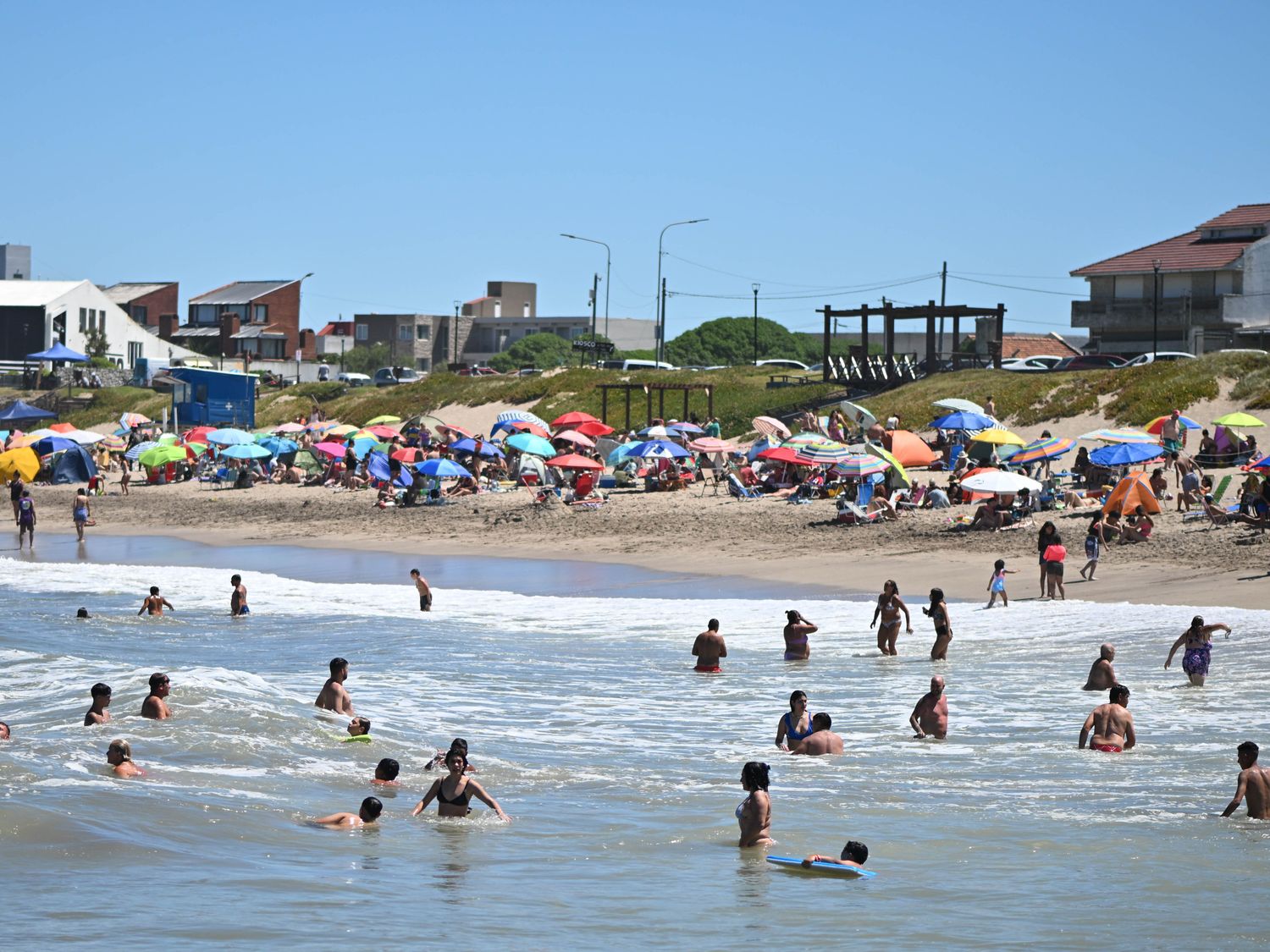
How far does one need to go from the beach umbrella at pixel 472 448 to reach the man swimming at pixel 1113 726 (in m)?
27.9

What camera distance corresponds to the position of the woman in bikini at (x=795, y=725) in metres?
14.8

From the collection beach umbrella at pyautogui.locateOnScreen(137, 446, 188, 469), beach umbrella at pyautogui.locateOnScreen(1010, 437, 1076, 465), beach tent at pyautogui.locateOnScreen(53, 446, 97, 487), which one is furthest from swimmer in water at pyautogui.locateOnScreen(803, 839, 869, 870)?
beach tent at pyautogui.locateOnScreen(53, 446, 97, 487)

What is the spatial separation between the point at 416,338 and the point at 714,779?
4039 inches

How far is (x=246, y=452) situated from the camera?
43750 mm

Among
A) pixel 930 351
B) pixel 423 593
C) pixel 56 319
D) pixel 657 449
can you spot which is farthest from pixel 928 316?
pixel 56 319

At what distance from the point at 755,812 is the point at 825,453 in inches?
851

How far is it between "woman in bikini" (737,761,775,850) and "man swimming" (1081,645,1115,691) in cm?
652

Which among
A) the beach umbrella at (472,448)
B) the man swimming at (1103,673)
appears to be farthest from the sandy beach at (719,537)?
the man swimming at (1103,673)

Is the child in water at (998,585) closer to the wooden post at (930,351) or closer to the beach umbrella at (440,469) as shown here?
the beach umbrella at (440,469)

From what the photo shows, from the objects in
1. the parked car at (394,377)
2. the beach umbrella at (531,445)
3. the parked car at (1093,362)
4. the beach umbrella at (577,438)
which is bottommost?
the beach umbrella at (531,445)

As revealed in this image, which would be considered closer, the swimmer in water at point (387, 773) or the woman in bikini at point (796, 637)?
the swimmer in water at point (387, 773)

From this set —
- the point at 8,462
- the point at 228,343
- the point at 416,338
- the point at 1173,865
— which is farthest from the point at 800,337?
the point at 1173,865

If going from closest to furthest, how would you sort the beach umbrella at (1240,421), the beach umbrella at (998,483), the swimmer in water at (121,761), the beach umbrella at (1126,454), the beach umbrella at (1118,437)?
the swimmer in water at (121,761)
the beach umbrella at (998,483)
the beach umbrella at (1126,454)
the beach umbrella at (1118,437)
the beach umbrella at (1240,421)

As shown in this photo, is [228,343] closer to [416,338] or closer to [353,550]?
[416,338]
